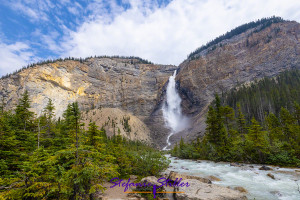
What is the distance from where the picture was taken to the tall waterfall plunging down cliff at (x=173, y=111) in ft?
308

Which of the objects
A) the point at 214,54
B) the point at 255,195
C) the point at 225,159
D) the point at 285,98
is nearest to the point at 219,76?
the point at 214,54

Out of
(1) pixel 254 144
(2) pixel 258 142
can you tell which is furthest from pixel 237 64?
(2) pixel 258 142

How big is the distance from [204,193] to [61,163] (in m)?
8.87

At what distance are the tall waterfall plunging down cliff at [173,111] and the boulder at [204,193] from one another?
78481 mm

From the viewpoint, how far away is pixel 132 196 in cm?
995

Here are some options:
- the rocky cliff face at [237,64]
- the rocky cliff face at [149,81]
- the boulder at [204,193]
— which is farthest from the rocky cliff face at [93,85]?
the boulder at [204,193]

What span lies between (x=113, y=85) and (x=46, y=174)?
365ft

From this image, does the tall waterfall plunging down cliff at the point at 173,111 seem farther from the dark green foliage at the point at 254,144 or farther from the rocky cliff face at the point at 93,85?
the dark green foliage at the point at 254,144

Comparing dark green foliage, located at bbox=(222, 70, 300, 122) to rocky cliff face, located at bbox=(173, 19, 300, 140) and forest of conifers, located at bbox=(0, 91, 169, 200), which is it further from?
forest of conifers, located at bbox=(0, 91, 169, 200)

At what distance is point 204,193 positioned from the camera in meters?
8.41

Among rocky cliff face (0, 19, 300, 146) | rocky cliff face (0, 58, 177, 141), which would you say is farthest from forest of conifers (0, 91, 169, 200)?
rocky cliff face (0, 58, 177, 141)

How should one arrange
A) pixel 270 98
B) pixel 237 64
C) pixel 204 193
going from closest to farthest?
pixel 204 193
pixel 270 98
pixel 237 64

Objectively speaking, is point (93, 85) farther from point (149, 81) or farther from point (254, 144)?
point (254, 144)

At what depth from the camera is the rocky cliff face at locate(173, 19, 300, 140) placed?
79312 mm
